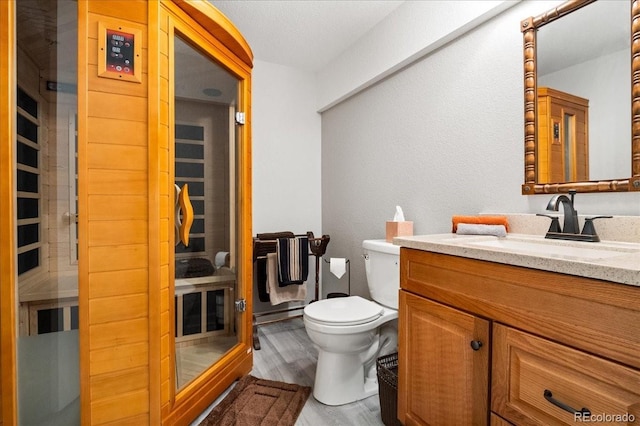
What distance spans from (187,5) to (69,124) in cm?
73

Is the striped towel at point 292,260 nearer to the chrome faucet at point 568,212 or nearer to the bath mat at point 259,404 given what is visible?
the bath mat at point 259,404

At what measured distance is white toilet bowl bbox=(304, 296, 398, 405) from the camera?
66.3 inches

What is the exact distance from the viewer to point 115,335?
4.17 feet

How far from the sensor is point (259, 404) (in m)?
1.74

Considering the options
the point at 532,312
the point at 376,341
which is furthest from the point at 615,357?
the point at 376,341

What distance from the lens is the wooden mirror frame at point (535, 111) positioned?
1182 millimetres

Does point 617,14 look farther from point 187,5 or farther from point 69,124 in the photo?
point 69,124

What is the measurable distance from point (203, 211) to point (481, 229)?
149cm

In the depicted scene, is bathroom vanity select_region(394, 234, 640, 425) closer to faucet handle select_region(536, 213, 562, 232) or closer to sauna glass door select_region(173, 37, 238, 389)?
faucet handle select_region(536, 213, 562, 232)

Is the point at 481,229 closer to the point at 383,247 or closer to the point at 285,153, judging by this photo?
the point at 383,247

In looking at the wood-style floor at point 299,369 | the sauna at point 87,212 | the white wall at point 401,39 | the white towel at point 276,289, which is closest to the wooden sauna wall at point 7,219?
the sauna at point 87,212

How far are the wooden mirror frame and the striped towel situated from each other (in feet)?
5.39

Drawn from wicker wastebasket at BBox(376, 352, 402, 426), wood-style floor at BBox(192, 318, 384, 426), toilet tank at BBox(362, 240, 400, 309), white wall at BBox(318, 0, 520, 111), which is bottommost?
wood-style floor at BBox(192, 318, 384, 426)

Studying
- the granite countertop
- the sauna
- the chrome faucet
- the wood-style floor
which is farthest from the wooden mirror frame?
the sauna
